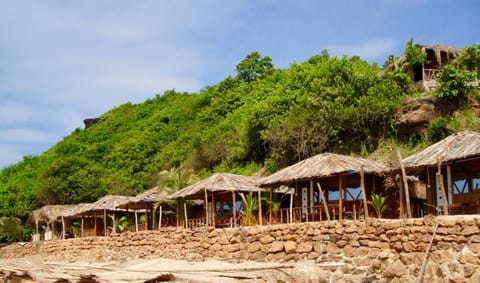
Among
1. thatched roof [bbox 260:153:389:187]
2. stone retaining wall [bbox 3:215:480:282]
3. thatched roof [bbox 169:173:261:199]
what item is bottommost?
stone retaining wall [bbox 3:215:480:282]

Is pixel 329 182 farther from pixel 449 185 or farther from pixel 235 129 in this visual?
pixel 235 129

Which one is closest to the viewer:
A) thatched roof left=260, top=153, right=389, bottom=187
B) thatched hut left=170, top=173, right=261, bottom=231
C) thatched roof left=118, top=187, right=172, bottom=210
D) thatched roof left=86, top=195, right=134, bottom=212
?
thatched roof left=260, top=153, right=389, bottom=187

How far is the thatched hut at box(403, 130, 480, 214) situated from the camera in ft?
47.0

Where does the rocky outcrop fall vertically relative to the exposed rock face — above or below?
above

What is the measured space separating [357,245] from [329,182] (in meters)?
5.41

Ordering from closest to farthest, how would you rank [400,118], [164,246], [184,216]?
[164,246]
[184,216]
[400,118]

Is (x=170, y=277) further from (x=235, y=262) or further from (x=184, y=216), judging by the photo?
(x=184, y=216)

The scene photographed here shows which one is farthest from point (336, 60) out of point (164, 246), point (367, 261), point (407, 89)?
point (367, 261)

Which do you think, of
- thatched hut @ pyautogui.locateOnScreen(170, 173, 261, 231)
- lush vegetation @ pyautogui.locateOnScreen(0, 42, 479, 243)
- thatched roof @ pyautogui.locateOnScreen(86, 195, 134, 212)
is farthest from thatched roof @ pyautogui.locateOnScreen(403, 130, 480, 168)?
thatched roof @ pyautogui.locateOnScreen(86, 195, 134, 212)

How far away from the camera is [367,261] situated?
1327 centimetres

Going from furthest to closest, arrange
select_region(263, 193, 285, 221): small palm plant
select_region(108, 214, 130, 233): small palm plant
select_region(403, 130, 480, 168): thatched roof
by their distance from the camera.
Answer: select_region(108, 214, 130, 233): small palm plant
select_region(263, 193, 285, 221): small palm plant
select_region(403, 130, 480, 168): thatched roof

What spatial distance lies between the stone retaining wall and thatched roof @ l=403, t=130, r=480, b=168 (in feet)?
8.11

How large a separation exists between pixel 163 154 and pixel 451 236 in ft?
92.7

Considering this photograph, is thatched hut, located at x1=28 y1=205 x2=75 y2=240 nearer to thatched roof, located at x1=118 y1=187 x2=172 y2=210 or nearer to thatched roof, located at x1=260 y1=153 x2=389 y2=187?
thatched roof, located at x1=118 y1=187 x2=172 y2=210
